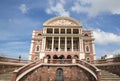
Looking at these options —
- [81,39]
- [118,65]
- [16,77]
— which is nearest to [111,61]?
[118,65]

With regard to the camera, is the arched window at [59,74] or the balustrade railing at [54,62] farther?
the arched window at [59,74]

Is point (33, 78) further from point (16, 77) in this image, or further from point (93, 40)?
point (93, 40)

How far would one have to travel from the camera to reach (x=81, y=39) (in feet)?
130

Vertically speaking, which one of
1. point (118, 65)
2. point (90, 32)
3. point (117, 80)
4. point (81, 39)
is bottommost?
point (117, 80)

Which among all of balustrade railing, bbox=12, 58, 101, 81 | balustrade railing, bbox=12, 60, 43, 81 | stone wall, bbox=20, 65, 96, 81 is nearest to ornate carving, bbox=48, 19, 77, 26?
balustrade railing, bbox=12, 58, 101, 81

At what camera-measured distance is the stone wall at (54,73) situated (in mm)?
21031

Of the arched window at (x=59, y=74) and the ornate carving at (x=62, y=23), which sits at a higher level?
the ornate carving at (x=62, y=23)

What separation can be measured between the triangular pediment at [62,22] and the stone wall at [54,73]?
20.6m

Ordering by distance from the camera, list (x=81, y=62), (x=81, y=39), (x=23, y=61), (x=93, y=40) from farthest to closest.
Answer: (x=93, y=40) < (x=81, y=39) < (x=23, y=61) < (x=81, y=62)

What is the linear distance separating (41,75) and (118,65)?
10.6m

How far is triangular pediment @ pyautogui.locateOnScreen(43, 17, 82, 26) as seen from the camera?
4123 centimetres

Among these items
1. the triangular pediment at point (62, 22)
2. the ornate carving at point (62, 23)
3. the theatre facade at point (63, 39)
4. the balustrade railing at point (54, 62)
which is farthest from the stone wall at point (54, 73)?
the triangular pediment at point (62, 22)

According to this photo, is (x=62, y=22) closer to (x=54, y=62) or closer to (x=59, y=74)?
(x=54, y=62)

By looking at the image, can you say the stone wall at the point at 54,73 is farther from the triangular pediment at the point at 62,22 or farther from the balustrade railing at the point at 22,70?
the triangular pediment at the point at 62,22
